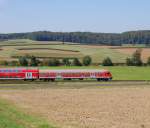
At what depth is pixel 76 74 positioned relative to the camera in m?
77.5

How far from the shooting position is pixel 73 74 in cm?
7725

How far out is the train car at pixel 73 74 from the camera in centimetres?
7681

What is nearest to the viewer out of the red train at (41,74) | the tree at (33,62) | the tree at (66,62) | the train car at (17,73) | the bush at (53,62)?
the red train at (41,74)

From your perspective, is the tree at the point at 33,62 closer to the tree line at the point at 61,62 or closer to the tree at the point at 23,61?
the tree line at the point at 61,62

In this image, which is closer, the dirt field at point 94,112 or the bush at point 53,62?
the dirt field at point 94,112

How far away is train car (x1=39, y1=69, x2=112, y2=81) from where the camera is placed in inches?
3024

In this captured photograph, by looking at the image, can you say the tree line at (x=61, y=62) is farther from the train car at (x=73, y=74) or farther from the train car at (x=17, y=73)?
the train car at (x=73, y=74)

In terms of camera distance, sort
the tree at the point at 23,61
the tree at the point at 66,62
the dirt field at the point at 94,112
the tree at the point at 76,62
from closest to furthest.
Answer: the dirt field at the point at 94,112 → the tree at the point at 23,61 → the tree at the point at 76,62 → the tree at the point at 66,62

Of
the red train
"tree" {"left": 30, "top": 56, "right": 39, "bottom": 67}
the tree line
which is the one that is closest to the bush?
the tree line

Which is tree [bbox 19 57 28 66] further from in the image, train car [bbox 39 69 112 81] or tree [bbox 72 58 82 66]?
train car [bbox 39 69 112 81]

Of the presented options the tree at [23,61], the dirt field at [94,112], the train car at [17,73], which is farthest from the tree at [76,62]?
the dirt field at [94,112]

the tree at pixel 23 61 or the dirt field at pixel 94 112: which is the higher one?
the tree at pixel 23 61

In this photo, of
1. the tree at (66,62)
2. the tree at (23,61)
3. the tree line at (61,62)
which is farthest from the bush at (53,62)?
the tree at (23,61)

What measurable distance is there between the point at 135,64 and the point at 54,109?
98586 millimetres
